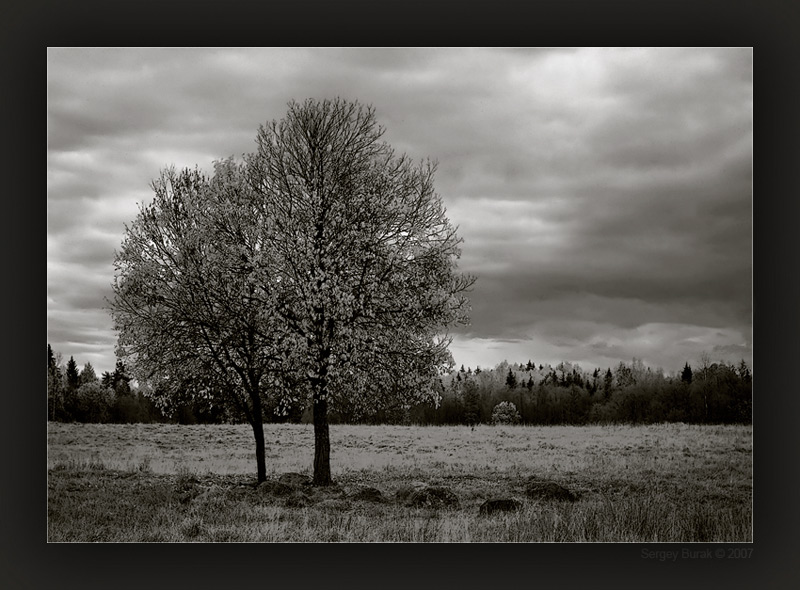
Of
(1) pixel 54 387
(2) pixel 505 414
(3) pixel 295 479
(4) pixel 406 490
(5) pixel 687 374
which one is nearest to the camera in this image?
(1) pixel 54 387

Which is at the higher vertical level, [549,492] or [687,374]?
[687,374]

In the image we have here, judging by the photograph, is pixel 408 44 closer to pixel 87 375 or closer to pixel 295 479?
pixel 87 375

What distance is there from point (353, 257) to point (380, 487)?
196 inches

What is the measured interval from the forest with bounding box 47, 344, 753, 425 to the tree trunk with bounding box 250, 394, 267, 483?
37cm

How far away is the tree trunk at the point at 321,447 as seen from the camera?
14.5m

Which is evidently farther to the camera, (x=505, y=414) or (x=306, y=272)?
(x=505, y=414)

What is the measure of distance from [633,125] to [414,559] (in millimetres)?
9011

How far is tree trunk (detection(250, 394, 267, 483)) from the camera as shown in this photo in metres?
15.2

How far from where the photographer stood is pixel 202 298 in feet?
48.2

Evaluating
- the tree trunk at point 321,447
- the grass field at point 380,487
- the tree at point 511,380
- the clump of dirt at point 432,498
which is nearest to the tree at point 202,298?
the tree trunk at point 321,447

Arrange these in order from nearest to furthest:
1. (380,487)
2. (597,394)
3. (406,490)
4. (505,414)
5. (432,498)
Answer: (432,498) → (406,490) → (380,487) → (597,394) → (505,414)

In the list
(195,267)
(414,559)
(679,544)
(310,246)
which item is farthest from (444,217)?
(679,544)

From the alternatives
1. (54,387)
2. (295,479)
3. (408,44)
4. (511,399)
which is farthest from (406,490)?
(408,44)

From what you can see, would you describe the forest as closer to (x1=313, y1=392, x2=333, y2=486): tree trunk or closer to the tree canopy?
(x1=313, y1=392, x2=333, y2=486): tree trunk
